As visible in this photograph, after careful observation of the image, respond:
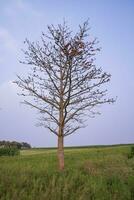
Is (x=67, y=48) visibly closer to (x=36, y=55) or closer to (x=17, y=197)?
(x=36, y=55)

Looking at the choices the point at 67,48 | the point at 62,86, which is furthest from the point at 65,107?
the point at 67,48

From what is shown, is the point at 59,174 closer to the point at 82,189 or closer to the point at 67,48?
the point at 82,189

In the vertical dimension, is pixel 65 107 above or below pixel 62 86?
below

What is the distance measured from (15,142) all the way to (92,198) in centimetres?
6622

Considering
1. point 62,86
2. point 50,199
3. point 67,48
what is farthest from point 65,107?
point 50,199

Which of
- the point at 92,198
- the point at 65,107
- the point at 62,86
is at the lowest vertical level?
the point at 92,198

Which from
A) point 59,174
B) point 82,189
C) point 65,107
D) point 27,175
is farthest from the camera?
point 65,107

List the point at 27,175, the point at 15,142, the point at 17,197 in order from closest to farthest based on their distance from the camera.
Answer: the point at 17,197 → the point at 27,175 → the point at 15,142

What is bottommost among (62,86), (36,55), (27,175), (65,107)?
(27,175)

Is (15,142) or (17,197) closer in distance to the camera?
(17,197)

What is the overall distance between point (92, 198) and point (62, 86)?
47.0ft

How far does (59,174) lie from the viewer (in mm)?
11641

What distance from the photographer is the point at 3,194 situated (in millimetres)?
8570

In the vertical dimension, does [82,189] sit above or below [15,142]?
below
